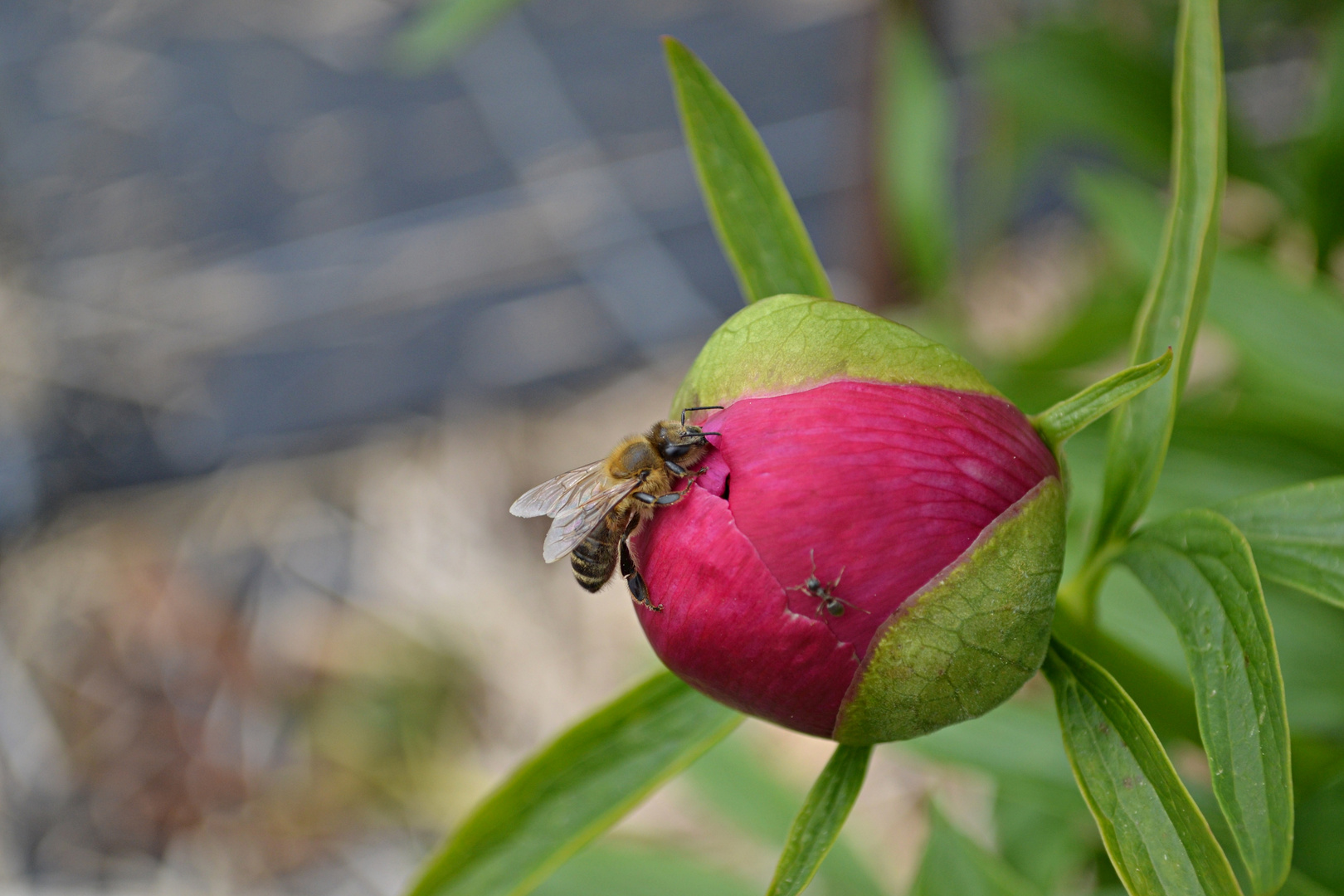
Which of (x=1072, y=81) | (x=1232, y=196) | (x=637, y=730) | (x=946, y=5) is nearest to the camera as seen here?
(x=637, y=730)

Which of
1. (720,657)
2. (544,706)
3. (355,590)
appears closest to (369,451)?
(355,590)

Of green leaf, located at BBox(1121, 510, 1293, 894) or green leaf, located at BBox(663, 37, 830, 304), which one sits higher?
green leaf, located at BBox(663, 37, 830, 304)

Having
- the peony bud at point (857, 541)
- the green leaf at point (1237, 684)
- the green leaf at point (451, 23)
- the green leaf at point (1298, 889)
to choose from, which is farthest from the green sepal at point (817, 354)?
the green leaf at point (451, 23)

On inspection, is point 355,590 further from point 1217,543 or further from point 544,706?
point 1217,543

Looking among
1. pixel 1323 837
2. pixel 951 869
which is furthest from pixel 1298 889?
pixel 951 869

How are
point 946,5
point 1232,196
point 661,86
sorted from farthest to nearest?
point 661,86 → point 1232,196 → point 946,5

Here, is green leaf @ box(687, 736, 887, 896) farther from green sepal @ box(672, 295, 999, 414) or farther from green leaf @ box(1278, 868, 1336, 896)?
green sepal @ box(672, 295, 999, 414)

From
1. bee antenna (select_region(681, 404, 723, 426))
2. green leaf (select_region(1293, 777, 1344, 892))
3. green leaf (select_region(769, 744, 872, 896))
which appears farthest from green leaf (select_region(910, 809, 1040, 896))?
bee antenna (select_region(681, 404, 723, 426))
